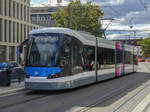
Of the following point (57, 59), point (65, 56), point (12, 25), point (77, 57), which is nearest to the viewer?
point (57, 59)

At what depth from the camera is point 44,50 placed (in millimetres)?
17312

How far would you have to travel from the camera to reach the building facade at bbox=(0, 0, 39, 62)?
208 feet

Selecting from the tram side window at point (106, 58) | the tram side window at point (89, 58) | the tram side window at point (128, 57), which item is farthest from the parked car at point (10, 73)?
the tram side window at point (128, 57)

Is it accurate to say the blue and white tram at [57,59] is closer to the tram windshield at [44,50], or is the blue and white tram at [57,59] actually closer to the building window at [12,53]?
the tram windshield at [44,50]

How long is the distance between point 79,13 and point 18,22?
59.7 ft

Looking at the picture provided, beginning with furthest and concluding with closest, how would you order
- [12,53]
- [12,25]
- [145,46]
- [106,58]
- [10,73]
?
[145,46]
[12,53]
[12,25]
[106,58]
[10,73]

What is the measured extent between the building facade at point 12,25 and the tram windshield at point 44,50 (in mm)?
45569

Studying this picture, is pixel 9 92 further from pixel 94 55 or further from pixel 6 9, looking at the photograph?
pixel 6 9

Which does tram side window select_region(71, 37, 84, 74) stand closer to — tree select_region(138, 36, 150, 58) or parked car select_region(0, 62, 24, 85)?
parked car select_region(0, 62, 24, 85)

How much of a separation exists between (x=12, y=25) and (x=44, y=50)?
50871 mm

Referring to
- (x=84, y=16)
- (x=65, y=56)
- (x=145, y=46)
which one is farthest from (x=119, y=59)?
(x=145, y=46)

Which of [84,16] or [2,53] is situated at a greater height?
[84,16]

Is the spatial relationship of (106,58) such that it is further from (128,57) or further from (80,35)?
(128,57)

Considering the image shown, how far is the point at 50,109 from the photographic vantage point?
1241 centimetres
